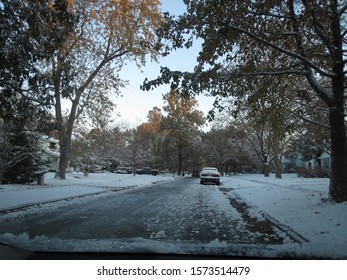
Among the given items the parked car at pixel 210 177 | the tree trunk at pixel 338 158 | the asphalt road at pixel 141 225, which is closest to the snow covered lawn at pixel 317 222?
the tree trunk at pixel 338 158

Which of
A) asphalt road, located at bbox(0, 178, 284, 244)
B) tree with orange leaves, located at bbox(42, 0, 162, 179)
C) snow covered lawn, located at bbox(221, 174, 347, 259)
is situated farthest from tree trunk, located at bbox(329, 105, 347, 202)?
tree with orange leaves, located at bbox(42, 0, 162, 179)

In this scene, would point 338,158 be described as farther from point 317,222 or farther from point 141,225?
point 141,225

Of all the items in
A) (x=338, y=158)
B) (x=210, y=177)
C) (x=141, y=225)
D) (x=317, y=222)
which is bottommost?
(x=141, y=225)

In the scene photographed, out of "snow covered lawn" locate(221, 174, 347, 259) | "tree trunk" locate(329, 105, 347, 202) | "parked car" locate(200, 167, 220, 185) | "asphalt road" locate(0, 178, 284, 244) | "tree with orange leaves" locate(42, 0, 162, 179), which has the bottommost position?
"asphalt road" locate(0, 178, 284, 244)

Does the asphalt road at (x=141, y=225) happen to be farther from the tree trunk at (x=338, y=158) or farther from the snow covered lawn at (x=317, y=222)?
the tree trunk at (x=338, y=158)

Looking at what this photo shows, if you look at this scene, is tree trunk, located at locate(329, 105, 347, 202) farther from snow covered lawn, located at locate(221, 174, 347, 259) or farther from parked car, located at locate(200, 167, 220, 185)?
parked car, located at locate(200, 167, 220, 185)

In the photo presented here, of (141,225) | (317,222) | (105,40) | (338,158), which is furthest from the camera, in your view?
(105,40)

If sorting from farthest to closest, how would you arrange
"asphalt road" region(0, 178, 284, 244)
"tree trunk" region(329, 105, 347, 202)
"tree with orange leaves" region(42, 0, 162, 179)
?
"tree with orange leaves" region(42, 0, 162, 179)
"tree trunk" region(329, 105, 347, 202)
"asphalt road" region(0, 178, 284, 244)

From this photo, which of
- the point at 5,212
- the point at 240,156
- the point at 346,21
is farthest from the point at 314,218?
the point at 240,156

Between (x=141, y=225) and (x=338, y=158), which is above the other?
(x=338, y=158)

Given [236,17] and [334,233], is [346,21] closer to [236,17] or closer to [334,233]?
[236,17]

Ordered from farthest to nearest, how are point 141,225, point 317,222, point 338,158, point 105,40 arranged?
point 105,40
point 338,158
point 141,225
point 317,222

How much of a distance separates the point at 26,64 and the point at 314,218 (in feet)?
30.0

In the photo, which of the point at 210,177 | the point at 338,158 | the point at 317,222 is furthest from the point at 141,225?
the point at 210,177
